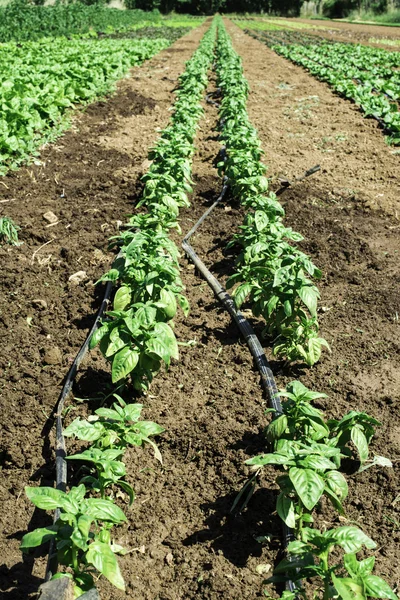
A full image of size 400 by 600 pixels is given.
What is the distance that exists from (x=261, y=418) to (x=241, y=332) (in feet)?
3.22

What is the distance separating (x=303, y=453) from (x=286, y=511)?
11.3 inches

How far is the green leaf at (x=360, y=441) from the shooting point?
9.05 ft

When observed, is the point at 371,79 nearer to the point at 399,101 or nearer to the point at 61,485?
the point at 399,101

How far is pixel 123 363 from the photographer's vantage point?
3172mm

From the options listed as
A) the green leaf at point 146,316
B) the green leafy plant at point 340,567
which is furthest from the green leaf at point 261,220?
the green leafy plant at point 340,567

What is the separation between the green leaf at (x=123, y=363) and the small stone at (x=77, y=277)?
1.97 metres

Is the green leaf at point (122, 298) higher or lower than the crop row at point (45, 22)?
lower

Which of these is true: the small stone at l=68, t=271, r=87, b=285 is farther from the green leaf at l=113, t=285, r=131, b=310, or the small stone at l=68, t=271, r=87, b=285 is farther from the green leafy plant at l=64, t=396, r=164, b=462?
the green leafy plant at l=64, t=396, r=164, b=462

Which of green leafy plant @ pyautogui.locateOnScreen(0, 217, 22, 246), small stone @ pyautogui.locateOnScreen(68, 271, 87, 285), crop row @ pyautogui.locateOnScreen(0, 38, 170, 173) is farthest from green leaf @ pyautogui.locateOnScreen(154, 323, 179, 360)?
crop row @ pyautogui.locateOnScreen(0, 38, 170, 173)

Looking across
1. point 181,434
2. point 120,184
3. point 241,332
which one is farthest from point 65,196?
point 181,434

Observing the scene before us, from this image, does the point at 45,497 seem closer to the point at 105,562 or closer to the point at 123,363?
the point at 105,562

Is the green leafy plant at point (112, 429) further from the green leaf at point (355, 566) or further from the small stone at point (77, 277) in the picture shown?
→ the small stone at point (77, 277)

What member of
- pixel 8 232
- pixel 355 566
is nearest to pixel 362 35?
pixel 8 232

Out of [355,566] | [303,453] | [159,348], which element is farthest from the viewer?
[159,348]
